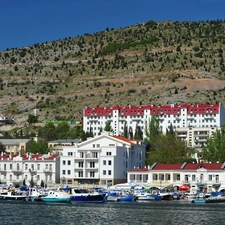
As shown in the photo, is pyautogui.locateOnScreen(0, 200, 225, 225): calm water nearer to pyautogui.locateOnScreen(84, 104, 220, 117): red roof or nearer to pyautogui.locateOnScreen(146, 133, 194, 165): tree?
pyautogui.locateOnScreen(146, 133, 194, 165): tree

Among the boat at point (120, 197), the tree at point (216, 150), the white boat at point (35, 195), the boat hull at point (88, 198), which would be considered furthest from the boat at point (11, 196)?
the tree at point (216, 150)

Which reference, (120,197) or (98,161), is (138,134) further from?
(120,197)

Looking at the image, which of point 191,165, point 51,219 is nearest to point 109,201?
point 191,165

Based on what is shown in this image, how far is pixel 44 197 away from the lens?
329ft

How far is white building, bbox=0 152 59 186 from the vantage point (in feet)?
424

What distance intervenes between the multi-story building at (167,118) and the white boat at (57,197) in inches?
3118

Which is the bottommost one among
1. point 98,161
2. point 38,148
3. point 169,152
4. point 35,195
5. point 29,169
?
point 35,195

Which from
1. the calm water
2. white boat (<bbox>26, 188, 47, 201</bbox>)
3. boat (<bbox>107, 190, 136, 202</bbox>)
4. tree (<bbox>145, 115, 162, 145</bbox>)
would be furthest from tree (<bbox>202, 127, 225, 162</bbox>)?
white boat (<bbox>26, 188, 47, 201</bbox>)

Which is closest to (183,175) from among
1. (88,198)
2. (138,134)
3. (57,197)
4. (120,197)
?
(120,197)

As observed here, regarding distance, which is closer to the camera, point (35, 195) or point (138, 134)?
point (35, 195)

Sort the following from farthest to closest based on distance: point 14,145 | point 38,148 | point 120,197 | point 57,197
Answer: point 14,145
point 38,148
point 120,197
point 57,197

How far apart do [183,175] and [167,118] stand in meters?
68.8

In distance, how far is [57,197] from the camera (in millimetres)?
98812

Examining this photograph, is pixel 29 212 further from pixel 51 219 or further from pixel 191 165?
pixel 191 165
